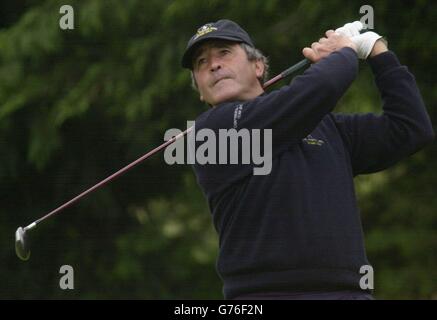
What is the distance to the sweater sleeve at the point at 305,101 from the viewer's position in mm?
3170

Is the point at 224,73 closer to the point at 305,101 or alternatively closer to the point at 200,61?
the point at 200,61

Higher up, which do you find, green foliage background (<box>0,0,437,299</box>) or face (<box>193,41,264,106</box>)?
green foliage background (<box>0,0,437,299</box>)

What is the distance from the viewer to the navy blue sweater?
3.10 metres

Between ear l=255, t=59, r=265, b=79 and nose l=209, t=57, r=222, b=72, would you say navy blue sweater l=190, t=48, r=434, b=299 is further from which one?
ear l=255, t=59, r=265, b=79

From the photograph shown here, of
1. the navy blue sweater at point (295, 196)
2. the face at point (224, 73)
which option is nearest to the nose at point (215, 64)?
the face at point (224, 73)

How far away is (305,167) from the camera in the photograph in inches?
124

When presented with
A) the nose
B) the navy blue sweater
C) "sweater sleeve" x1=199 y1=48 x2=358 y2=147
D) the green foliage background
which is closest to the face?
the nose

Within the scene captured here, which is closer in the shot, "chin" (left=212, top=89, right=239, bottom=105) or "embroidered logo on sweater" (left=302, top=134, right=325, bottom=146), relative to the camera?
"embroidered logo on sweater" (left=302, top=134, right=325, bottom=146)

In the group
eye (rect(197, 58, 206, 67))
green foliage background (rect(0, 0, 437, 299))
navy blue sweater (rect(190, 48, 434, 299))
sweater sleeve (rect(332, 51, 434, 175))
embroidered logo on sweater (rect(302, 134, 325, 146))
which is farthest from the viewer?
green foliage background (rect(0, 0, 437, 299))

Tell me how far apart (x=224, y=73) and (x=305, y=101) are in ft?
1.20

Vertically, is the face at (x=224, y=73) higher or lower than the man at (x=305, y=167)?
higher

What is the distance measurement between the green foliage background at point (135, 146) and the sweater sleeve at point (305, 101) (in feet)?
8.18

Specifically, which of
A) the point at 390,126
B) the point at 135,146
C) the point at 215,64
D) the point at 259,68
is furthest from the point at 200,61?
the point at 135,146

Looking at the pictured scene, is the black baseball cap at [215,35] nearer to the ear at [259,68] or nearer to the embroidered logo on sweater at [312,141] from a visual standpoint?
the ear at [259,68]
